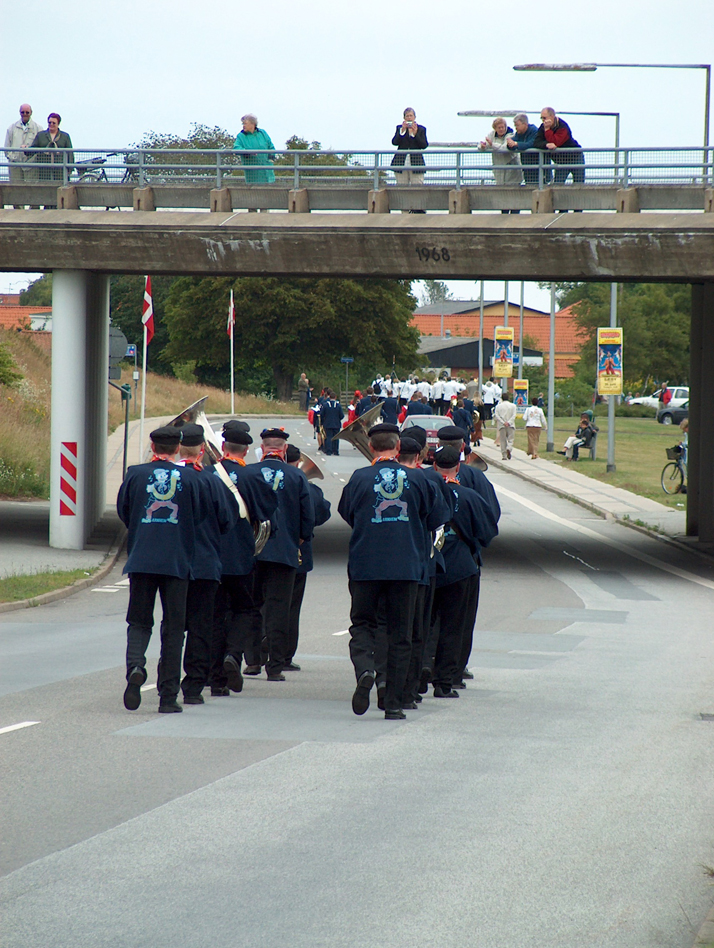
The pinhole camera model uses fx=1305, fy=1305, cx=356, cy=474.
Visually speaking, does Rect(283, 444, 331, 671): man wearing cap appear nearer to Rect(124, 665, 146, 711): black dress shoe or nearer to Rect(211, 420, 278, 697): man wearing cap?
Rect(211, 420, 278, 697): man wearing cap

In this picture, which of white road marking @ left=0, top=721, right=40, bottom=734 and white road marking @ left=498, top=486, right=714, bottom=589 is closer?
white road marking @ left=0, top=721, right=40, bottom=734

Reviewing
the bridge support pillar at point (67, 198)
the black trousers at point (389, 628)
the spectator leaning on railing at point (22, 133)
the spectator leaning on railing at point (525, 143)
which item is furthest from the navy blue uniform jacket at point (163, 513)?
the spectator leaning on railing at point (22, 133)

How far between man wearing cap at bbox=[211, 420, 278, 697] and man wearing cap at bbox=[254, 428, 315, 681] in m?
0.11

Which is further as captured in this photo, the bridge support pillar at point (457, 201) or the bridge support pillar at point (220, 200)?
the bridge support pillar at point (220, 200)

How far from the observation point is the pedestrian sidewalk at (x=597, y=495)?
87.5 feet

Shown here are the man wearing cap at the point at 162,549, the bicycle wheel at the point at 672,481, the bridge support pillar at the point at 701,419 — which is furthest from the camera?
the bicycle wheel at the point at 672,481

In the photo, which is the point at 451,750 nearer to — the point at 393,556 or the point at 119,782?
the point at 393,556

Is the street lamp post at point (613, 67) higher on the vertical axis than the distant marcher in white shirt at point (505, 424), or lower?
higher

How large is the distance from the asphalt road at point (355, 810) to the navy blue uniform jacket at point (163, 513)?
106cm

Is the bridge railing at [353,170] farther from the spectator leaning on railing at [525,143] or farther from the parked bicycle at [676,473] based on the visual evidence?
the parked bicycle at [676,473]

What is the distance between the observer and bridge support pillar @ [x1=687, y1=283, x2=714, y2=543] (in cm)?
2356

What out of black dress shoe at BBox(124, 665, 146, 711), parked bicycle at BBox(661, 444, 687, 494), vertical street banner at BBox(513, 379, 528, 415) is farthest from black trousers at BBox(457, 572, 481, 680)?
vertical street banner at BBox(513, 379, 528, 415)

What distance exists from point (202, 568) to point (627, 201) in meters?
13.1

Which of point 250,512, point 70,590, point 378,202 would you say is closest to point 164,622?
point 250,512
